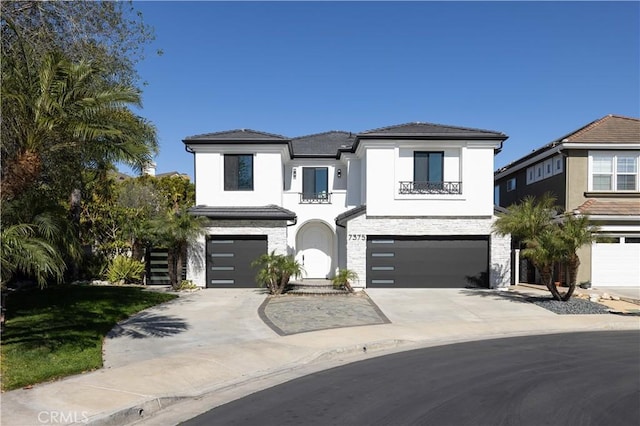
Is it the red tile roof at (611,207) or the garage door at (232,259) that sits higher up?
the red tile roof at (611,207)

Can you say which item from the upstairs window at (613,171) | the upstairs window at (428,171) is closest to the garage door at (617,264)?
the upstairs window at (613,171)

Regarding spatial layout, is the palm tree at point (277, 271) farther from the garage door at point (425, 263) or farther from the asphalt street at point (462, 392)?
the asphalt street at point (462, 392)

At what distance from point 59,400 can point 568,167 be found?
2186cm

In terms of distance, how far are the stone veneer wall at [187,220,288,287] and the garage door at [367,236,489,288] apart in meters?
3.89

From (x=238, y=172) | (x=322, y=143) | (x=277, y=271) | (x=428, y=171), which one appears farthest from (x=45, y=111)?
(x=322, y=143)

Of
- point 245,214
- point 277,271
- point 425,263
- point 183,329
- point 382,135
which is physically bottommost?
point 183,329

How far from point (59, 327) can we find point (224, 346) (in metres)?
4.12

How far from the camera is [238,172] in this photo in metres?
21.5

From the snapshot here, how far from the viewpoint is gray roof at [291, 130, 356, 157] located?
953 inches

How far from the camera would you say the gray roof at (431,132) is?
19750 millimetres

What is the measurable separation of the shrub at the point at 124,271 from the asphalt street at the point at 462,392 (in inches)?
586
